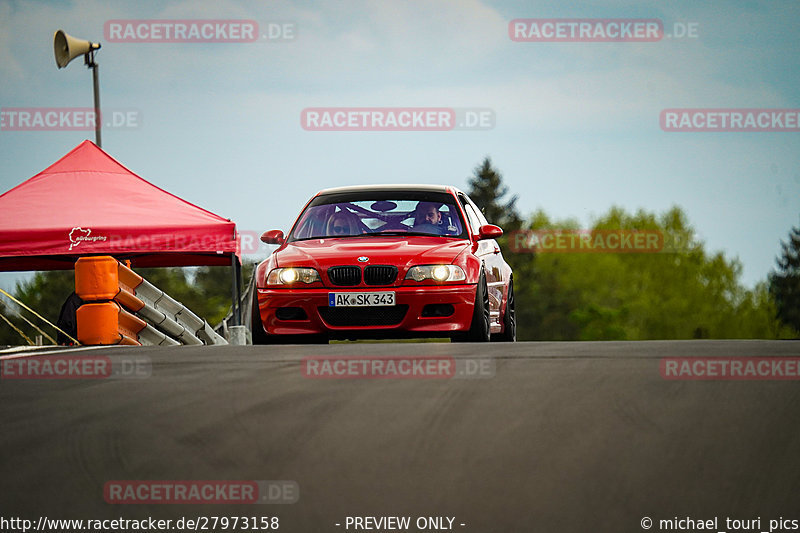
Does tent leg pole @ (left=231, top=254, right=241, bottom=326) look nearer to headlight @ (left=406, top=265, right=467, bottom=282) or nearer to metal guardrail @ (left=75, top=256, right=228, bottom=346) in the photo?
metal guardrail @ (left=75, top=256, right=228, bottom=346)

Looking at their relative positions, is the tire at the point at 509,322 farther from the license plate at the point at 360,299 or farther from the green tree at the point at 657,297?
the green tree at the point at 657,297

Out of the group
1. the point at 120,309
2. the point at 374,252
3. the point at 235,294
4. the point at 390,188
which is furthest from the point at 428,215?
the point at 120,309

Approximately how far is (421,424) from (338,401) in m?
0.71

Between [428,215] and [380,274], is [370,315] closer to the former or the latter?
[380,274]

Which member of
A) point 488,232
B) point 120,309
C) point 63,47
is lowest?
point 120,309

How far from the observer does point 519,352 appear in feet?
26.3

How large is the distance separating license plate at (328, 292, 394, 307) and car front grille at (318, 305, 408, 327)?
4 cm

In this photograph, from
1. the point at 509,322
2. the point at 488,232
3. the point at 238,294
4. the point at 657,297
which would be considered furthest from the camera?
the point at 657,297

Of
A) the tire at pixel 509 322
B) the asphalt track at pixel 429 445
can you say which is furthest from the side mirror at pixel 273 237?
the asphalt track at pixel 429 445

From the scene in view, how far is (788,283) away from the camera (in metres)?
87.0

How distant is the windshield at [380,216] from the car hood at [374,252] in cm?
44

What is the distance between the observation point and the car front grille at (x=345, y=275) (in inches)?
387

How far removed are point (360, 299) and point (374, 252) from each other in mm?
510

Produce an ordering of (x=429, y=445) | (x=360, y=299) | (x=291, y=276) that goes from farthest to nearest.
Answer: (x=291, y=276) < (x=360, y=299) < (x=429, y=445)
